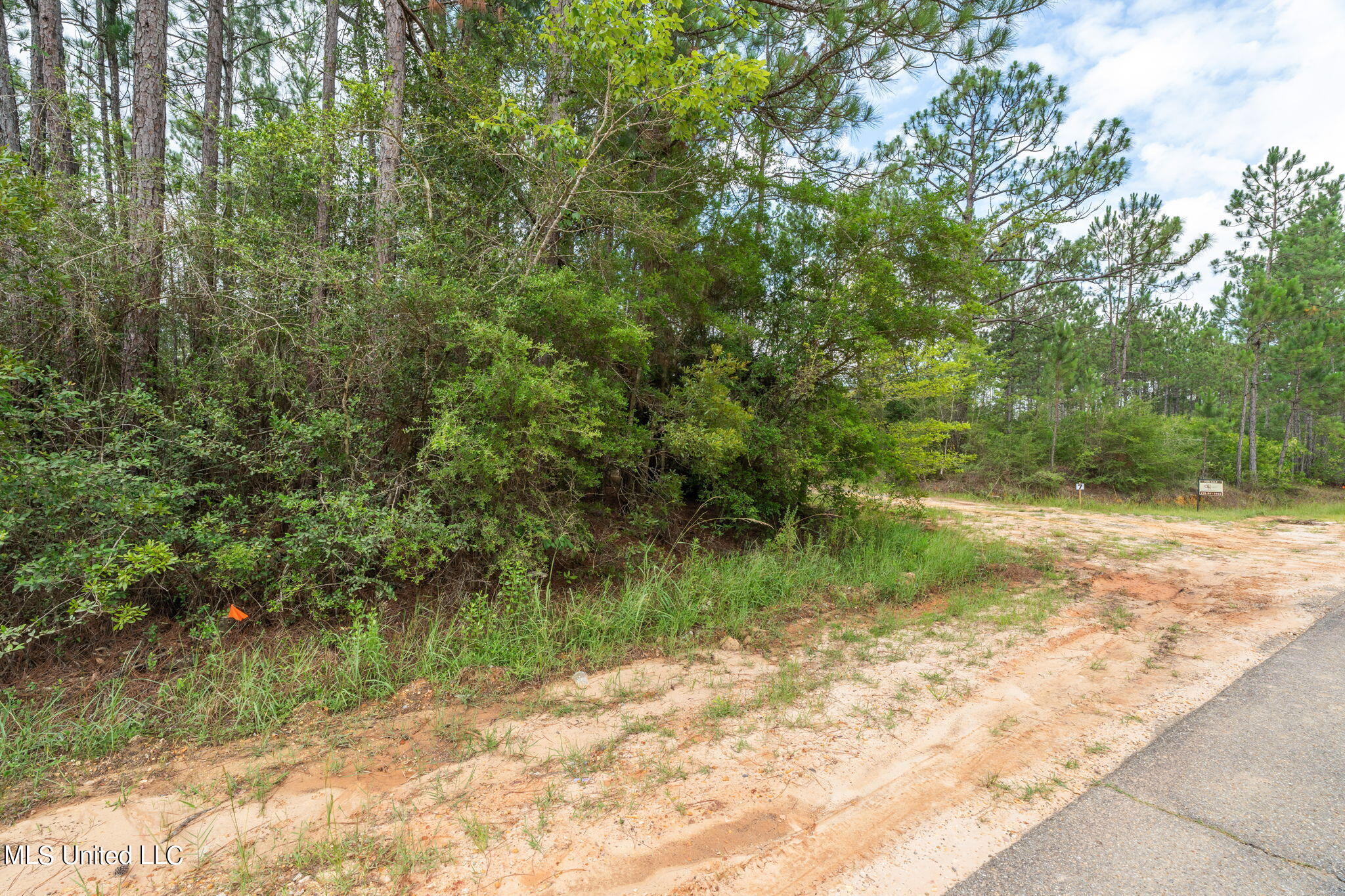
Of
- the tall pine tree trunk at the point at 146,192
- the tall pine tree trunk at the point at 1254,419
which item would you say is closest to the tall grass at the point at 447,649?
the tall pine tree trunk at the point at 146,192

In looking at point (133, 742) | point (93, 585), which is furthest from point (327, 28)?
point (133, 742)

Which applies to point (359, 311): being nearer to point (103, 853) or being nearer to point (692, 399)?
point (692, 399)

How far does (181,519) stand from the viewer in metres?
4.01

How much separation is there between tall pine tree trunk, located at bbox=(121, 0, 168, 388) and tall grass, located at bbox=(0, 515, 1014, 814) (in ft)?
7.65

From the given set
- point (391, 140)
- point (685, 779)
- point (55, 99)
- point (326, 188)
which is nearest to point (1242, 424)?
point (685, 779)

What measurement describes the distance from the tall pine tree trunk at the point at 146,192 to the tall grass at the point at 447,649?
2.33 meters

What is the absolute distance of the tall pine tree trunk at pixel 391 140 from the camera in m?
5.30

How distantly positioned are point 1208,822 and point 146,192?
8.11m

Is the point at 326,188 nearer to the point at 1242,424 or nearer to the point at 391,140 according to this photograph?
the point at 391,140

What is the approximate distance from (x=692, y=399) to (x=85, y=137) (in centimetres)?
575

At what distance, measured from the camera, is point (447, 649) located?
4082mm

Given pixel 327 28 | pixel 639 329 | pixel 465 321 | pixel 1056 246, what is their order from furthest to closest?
pixel 1056 246 < pixel 327 28 < pixel 639 329 < pixel 465 321

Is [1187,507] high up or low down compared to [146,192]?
down

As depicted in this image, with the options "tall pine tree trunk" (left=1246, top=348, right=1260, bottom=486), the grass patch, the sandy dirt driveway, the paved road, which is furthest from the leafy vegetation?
"tall pine tree trunk" (left=1246, top=348, right=1260, bottom=486)
